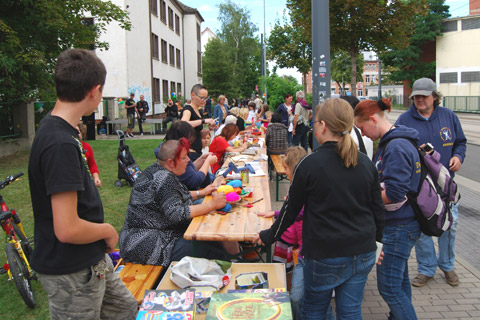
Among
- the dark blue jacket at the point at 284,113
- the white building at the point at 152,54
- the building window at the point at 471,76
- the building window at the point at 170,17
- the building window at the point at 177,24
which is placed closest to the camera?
the dark blue jacket at the point at 284,113

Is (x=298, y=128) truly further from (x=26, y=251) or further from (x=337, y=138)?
(x=337, y=138)

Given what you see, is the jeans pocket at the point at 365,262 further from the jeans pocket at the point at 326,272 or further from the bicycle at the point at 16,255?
the bicycle at the point at 16,255

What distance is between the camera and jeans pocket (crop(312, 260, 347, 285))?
237 centimetres

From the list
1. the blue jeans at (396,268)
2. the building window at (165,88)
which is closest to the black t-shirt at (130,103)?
the building window at (165,88)

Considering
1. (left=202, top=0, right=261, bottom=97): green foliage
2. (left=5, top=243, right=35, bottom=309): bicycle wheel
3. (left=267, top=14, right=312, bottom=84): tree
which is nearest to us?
(left=5, top=243, right=35, bottom=309): bicycle wheel

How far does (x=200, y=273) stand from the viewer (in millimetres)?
3012

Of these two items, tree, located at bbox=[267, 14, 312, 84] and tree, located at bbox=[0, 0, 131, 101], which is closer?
tree, located at bbox=[0, 0, 131, 101]

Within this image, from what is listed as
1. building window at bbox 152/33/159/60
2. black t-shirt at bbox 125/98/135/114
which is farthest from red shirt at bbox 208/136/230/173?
building window at bbox 152/33/159/60

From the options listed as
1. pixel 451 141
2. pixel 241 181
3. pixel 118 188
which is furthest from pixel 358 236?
pixel 118 188

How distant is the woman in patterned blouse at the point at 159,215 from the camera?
3.49 metres

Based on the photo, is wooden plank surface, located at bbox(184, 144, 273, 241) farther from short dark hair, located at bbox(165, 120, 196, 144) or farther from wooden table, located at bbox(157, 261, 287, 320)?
short dark hair, located at bbox(165, 120, 196, 144)

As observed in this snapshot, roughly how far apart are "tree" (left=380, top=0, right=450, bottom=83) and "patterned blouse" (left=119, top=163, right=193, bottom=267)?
4535cm

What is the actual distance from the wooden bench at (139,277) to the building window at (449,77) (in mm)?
48424

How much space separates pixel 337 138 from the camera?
238 cm
